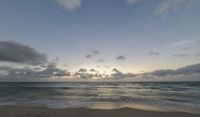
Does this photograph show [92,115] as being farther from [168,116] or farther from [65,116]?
[168,116]

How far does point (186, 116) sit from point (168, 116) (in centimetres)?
135

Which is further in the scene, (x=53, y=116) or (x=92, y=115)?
(x=92, y=115)

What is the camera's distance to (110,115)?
A: 12.4 meters

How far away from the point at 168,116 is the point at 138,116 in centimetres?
235

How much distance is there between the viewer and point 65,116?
11.7 meters

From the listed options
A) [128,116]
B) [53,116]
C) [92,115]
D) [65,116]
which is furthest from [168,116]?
[53,116]

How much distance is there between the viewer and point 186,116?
1238 cm

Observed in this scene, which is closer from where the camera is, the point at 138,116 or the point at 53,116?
the point at 53,116

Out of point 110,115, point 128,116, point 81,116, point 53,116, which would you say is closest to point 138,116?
point 128,116

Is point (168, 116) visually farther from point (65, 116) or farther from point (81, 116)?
point (65, 116)

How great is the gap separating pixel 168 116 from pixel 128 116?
319 cm

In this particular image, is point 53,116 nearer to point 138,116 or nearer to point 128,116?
point 128,116

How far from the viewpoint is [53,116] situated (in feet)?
37.4

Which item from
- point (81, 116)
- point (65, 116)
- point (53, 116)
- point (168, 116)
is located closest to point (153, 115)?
point (168, 116)
